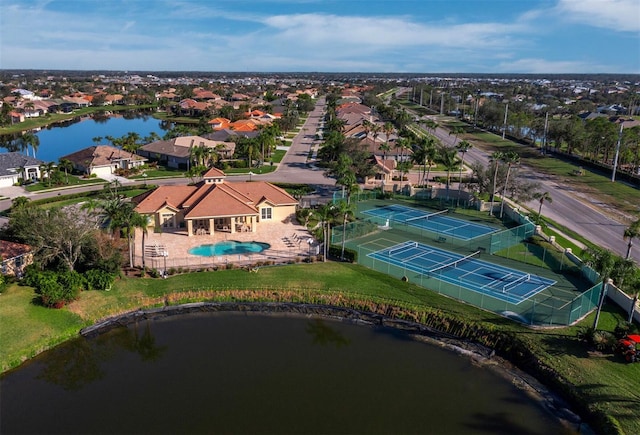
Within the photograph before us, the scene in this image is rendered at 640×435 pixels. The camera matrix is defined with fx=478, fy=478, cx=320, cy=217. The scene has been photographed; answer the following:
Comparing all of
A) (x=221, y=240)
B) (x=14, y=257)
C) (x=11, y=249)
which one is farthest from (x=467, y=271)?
(x=11, y=249)

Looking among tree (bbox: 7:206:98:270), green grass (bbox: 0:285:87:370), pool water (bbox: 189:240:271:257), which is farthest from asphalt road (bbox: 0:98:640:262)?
green grass (bbox: 0:285:87:370)

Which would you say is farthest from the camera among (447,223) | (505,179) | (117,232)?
(505,179)

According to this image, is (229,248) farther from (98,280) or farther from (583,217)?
(583,217)

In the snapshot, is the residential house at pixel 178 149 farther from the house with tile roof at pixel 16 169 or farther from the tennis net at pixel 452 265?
the tennis net at pixel 452 265

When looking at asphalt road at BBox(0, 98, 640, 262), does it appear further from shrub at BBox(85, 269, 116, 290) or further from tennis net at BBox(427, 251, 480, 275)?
shrub at BBox(85, 269, 116, 290)

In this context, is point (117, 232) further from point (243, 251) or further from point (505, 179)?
point (505, 179)

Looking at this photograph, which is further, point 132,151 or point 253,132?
point 253,132

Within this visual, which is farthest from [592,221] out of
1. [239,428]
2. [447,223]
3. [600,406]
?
[239,428]
